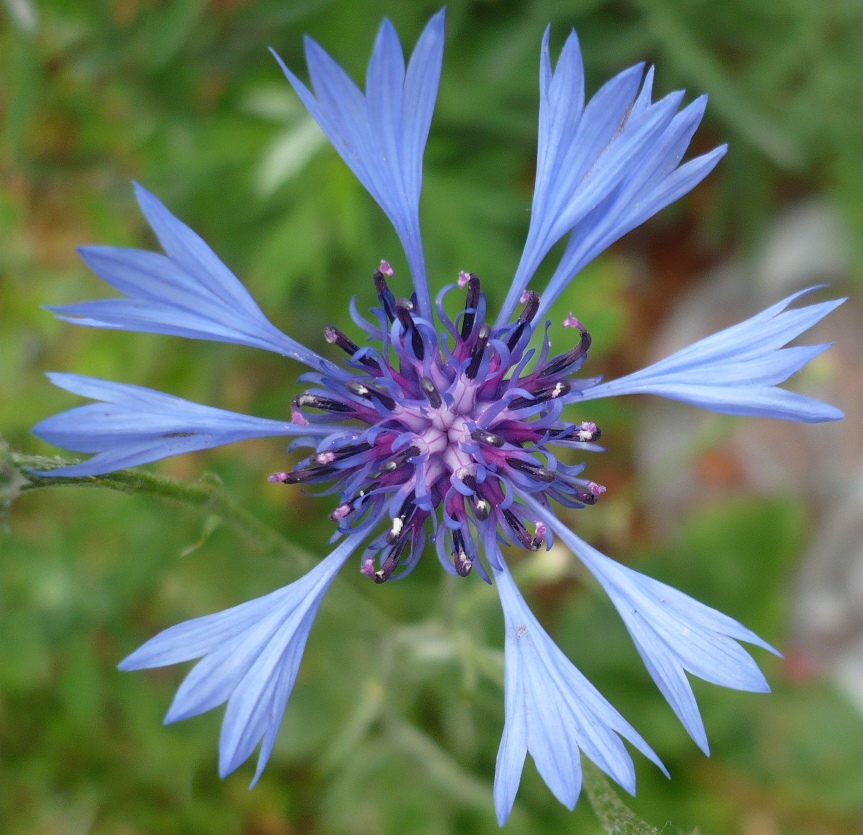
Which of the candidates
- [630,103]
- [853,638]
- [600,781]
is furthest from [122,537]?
[853,638]

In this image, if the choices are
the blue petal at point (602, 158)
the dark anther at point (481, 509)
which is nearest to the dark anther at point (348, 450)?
the dark anther at point (481, 509)

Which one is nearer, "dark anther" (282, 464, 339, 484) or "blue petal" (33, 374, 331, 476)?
"blue petal" (33, 374, 331, 476)

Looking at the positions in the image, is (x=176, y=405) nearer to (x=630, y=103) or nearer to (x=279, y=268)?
(x=630, y=103)

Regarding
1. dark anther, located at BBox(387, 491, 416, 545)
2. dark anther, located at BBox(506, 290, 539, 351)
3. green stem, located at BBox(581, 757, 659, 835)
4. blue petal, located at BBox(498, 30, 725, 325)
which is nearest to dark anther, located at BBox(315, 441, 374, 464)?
dark anther, located at BBox(387, 491, 416, 545)

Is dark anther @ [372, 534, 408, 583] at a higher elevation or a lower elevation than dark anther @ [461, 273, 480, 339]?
lower

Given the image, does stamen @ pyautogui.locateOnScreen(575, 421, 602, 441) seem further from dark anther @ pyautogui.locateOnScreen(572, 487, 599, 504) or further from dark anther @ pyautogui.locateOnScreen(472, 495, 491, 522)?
dark anther @ pyautogui.locateOnScreen(472, 495, 491, 522)

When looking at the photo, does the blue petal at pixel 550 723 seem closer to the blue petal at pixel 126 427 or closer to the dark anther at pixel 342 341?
the dark anther at pixel 342 341
